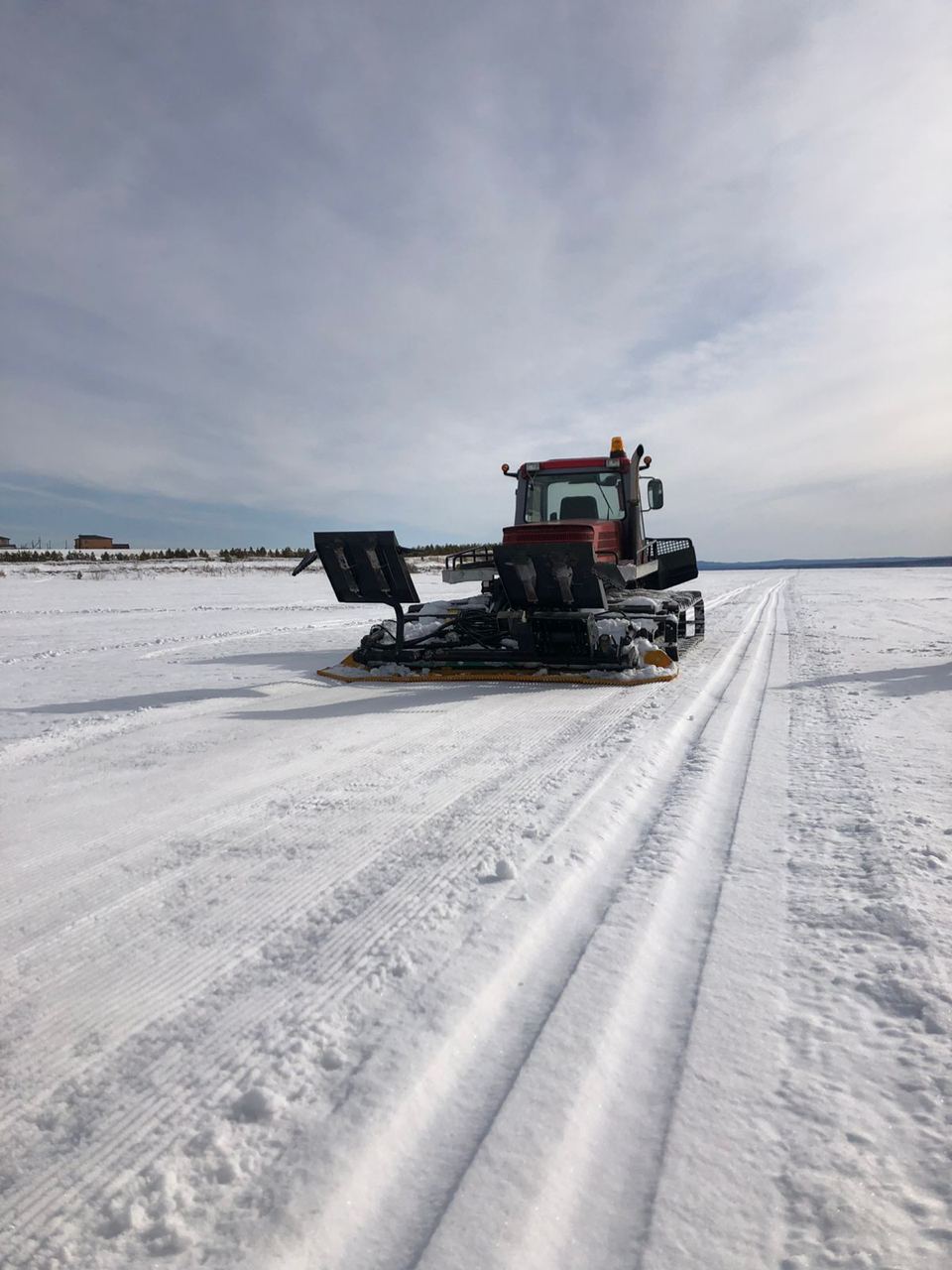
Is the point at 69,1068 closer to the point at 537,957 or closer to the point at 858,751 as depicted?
the point at 537,957

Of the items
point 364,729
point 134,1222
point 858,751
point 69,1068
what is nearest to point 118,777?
point 364,729

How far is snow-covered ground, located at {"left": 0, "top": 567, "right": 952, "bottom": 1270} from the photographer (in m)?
1.21

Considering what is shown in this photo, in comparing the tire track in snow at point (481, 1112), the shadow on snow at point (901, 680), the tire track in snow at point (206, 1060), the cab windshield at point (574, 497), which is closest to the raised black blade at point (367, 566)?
the cab windshield at point (574, 497)

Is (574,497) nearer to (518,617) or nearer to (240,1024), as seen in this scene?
(518,617)

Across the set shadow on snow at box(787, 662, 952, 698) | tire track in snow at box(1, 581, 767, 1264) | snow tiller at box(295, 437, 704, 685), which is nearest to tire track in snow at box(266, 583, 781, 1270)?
tire track in snow at box(1, 581, 767, 1264)

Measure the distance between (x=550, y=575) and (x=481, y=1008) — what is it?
552 cm

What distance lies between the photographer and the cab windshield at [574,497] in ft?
30.3

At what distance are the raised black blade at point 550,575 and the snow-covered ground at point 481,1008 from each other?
305 cm

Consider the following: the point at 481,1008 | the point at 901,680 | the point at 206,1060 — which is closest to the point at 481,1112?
the point at 481,1008

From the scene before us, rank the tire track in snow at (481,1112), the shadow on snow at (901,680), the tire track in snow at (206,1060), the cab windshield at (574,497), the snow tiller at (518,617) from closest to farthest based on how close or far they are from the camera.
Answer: the tire track in snow at (481,1112) → the tire track in snow at (206,1060) → the shadow on snow at (901,680) → the snow tiller at (518,617) → the cab windshield at (574,497)

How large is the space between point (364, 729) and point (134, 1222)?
11.9 ft

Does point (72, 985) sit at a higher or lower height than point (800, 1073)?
higher

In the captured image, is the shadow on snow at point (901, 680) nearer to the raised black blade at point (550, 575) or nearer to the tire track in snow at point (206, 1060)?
the raised black blade at point (550, 575)

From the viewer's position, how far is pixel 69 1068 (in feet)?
5.19
